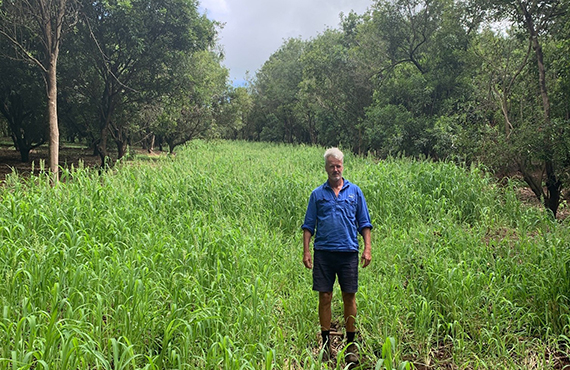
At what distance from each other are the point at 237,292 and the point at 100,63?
13.0m

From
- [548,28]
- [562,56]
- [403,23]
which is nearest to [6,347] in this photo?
[562,56]

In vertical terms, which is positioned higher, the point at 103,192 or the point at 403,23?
the point at 403,23

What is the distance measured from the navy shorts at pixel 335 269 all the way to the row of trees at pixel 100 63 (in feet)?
29.7

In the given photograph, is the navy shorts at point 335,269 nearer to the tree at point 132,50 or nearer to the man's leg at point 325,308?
the man's leg at point 325,308

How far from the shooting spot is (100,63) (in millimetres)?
13148

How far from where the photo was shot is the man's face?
9.01 feet

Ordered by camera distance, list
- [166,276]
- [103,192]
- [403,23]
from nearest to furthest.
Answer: [166,276]
[103,192]
[403,23]

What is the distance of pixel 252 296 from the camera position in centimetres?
301

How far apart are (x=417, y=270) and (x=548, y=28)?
701cm

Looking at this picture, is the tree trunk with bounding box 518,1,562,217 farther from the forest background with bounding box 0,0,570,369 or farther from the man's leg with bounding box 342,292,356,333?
the man's leg with bounding box 342,292,356,333

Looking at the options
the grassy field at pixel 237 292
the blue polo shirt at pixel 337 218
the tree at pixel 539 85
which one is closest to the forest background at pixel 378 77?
the tree at pixel 539 85

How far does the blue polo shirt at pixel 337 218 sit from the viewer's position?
272 cm

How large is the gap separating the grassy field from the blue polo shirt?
0.74 m

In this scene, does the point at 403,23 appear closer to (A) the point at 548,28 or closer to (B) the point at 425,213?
(A) the point at 548,28
